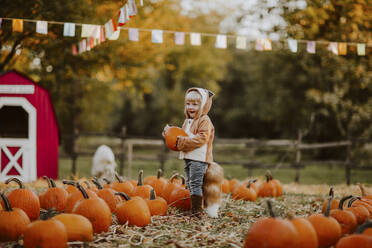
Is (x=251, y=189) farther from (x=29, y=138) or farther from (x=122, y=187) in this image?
(x=29, y=138)

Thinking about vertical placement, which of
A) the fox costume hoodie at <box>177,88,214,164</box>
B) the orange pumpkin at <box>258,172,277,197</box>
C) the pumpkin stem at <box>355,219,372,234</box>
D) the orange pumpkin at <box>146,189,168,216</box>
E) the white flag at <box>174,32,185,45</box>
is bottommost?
the orange pumpkin at <box>258,172,277,197</box>

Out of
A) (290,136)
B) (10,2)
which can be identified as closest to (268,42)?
(10,2)

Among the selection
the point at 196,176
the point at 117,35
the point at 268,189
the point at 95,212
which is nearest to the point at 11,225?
the point at 95,212

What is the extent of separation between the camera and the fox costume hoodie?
14.5 feet

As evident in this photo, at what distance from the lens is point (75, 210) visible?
3777mm

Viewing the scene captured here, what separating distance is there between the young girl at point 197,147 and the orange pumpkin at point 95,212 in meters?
1.13

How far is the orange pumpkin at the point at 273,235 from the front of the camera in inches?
116

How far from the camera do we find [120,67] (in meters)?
14.1

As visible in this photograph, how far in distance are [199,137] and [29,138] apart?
561 cm

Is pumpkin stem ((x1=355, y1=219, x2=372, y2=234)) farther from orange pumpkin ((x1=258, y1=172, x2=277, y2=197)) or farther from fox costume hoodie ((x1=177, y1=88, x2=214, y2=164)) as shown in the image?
orange pumpkin ((x1=258, y1=172, x2=277, y2=197))

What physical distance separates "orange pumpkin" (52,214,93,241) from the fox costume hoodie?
144 cm

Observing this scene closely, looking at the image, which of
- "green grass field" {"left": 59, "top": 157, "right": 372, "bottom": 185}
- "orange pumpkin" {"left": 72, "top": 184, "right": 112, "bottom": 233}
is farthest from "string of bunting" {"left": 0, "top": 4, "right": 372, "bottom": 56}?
"orange pumpkin" {"left": 72, "top": 184, "right": 112, "bottom": 233}

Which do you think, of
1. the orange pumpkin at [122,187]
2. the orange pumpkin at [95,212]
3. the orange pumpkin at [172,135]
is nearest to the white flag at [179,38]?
the orange pumpkin at [122,187]

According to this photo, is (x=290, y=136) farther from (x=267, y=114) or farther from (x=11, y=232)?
(x=11, y=232)
